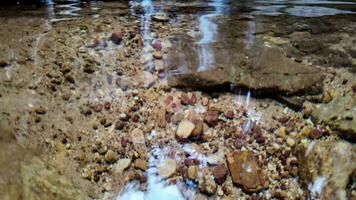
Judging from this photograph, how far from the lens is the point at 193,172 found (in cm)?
181

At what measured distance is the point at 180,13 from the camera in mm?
3502

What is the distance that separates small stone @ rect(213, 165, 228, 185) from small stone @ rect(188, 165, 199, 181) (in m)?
0.10

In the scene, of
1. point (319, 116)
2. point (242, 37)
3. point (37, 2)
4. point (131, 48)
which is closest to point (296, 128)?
point (319, 116)

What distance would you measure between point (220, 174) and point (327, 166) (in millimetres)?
572

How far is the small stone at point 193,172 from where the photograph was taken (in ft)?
5.87

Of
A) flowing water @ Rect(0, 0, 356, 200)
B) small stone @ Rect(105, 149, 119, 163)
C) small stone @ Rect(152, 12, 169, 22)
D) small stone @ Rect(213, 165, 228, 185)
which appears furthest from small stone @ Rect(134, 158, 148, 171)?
small stone @ Rect(152, 12, 169, 22)

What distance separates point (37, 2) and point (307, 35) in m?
3.07

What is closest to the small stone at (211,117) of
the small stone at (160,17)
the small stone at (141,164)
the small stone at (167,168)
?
the small stone at (167,168)

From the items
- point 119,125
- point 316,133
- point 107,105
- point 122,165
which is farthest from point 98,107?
point 316,133

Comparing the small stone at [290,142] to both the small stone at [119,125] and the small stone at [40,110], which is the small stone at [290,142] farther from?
the small stone at [40,110]

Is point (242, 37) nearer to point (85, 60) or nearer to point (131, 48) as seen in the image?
point (131, 48)

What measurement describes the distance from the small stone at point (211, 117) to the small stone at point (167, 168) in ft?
1.13

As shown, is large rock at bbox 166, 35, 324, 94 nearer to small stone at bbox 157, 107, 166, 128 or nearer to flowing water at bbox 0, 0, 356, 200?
flowing water at bbox 0, 0, 356, 200

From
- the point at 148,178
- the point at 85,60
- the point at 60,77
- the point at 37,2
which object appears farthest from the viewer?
the point at 37,2
